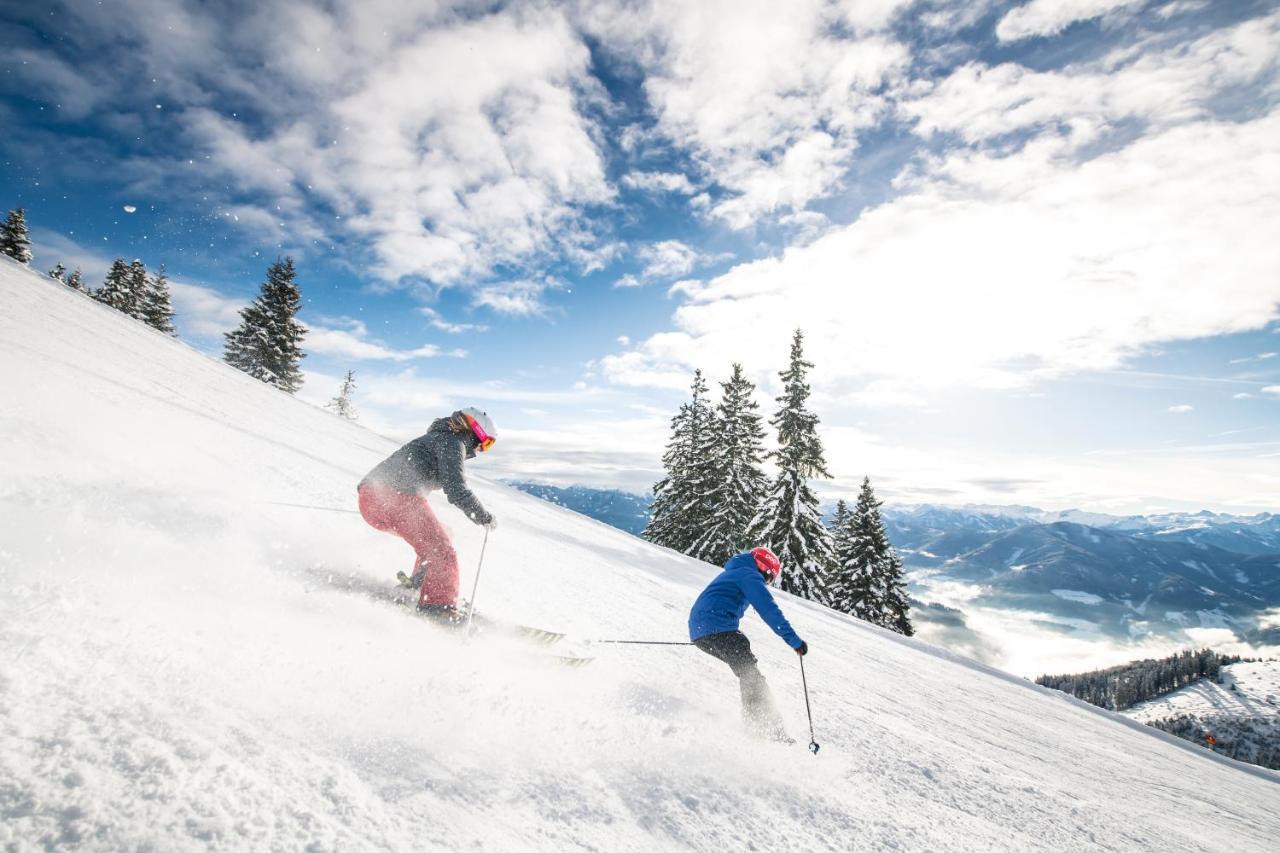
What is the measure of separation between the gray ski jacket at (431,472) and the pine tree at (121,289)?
59722 mm

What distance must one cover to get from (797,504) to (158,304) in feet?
182

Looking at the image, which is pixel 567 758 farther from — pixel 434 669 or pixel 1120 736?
pixel 1120 736

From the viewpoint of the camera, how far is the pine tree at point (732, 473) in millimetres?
29781

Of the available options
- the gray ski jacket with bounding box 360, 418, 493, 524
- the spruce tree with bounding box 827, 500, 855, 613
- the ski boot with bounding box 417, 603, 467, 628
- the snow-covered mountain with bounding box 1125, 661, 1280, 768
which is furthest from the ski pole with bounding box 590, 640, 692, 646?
the snow-covered mountain with bounding box 1125, 661, 1280, 768

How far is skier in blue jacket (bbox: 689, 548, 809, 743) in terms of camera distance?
4965 millimetres

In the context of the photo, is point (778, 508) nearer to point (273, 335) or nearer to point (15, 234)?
point (273, 335)

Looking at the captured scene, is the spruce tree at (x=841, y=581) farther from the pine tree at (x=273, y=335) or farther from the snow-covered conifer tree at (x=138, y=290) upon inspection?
the snow-covered conifer tree at (x=138, y=290)

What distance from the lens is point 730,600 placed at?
570 cm

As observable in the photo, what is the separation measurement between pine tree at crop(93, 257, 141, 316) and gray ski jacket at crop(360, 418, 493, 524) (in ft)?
196

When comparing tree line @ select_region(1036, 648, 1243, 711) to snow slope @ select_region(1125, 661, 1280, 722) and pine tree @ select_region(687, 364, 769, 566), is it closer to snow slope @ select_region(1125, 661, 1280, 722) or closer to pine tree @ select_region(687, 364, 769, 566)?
snow slope @ select_region(1125, 661, 1280, 722)

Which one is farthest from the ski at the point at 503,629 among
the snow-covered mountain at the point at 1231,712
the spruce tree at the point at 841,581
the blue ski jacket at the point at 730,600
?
the snow-covered mountain at the point at 1231,712

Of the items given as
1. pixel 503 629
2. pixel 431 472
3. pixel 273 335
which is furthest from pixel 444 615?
pixel 273 335

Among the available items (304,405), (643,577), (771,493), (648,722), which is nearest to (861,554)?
(771,493)

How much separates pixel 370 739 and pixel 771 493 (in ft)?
87.2
